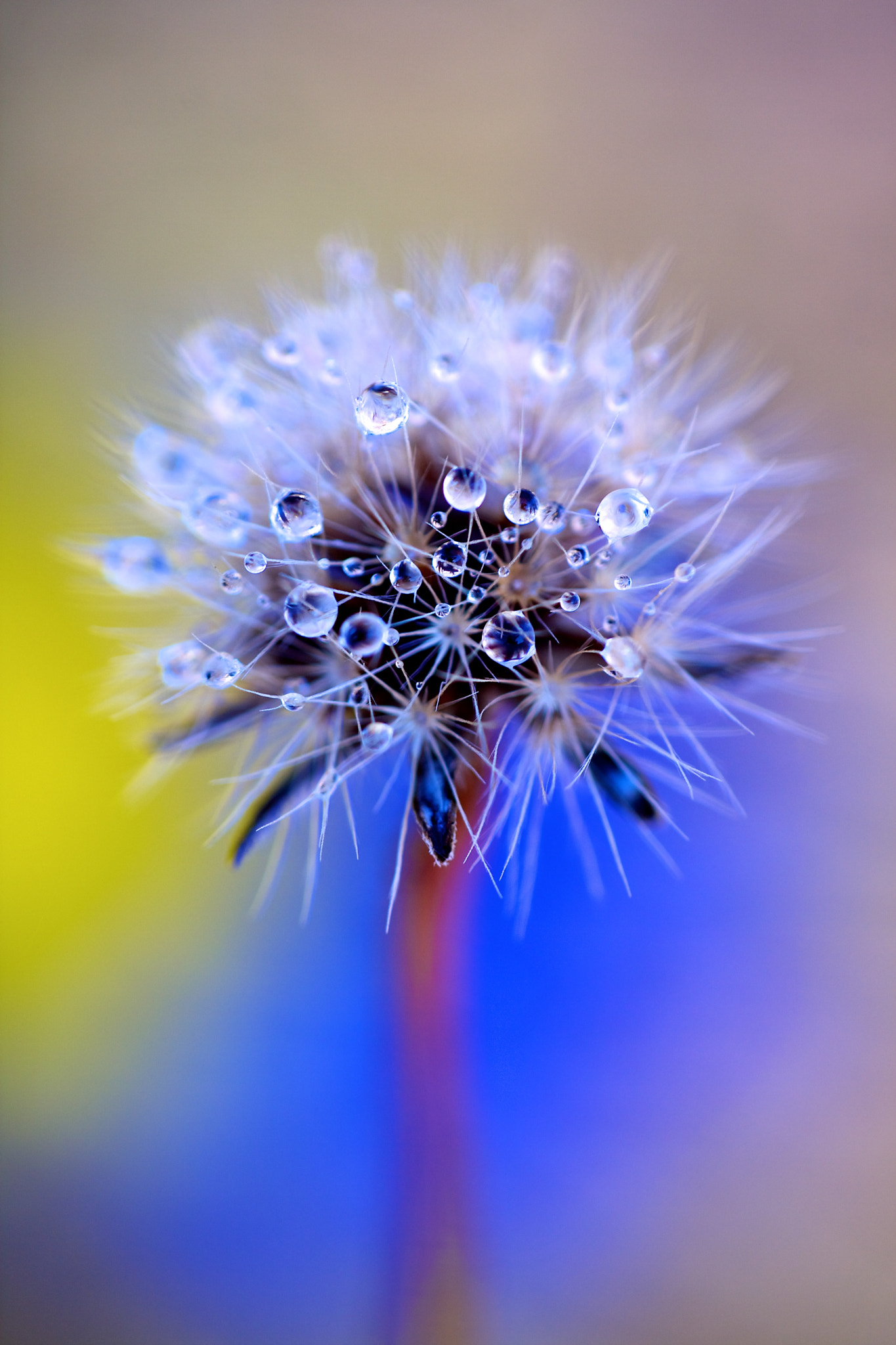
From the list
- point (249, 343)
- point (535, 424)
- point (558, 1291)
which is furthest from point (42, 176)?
point (558, 1291)

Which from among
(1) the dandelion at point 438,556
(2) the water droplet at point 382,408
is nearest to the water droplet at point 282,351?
(1) the dandelion at point 438,556

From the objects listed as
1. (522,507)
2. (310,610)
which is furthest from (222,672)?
(522,507)

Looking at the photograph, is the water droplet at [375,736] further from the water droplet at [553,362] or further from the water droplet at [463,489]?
the water droplet at [553,362]

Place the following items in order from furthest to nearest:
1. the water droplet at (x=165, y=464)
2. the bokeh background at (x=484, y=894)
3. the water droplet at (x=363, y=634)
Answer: the bokeh background at (x=484, y=894) < the water droplet at (x=165, y=464) < the water droplet at (x=363, y=634)

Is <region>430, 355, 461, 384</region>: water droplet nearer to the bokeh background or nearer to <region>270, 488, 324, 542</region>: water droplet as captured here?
<region>270, 488, 324, 542</region>: water droplet

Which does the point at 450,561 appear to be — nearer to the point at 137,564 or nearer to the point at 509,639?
the point at 509,639

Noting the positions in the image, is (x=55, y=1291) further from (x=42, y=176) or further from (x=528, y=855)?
(x=42, y=176)
